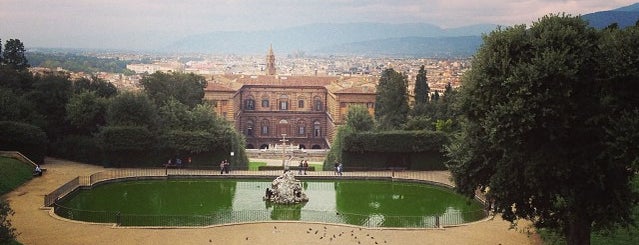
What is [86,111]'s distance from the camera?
40406 mm

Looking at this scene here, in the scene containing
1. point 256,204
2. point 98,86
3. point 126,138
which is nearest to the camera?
point 256,204

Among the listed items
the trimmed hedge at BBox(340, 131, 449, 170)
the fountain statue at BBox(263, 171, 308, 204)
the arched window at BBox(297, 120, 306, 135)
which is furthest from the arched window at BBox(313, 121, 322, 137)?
the fountain statue at BBox(263, 171, 308, 204)

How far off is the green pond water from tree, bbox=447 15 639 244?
18.2ft

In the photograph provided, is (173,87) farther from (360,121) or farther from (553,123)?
(553,123)

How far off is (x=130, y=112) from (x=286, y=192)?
15.1 meters

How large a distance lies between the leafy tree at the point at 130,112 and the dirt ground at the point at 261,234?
1492 cm

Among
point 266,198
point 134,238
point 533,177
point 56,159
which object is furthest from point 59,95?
point 533,177

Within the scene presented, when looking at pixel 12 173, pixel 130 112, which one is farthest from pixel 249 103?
pixel 12 173

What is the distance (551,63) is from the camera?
53.3ft

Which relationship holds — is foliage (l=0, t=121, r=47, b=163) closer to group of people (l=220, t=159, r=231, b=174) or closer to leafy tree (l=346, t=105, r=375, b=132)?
group of people (l=220, t=159, r=231, b=174)

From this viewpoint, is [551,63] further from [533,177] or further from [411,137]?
[411,137]

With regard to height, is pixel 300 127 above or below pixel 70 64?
below

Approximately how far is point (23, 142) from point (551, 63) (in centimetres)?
2875

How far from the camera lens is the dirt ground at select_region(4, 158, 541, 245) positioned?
809 inches
